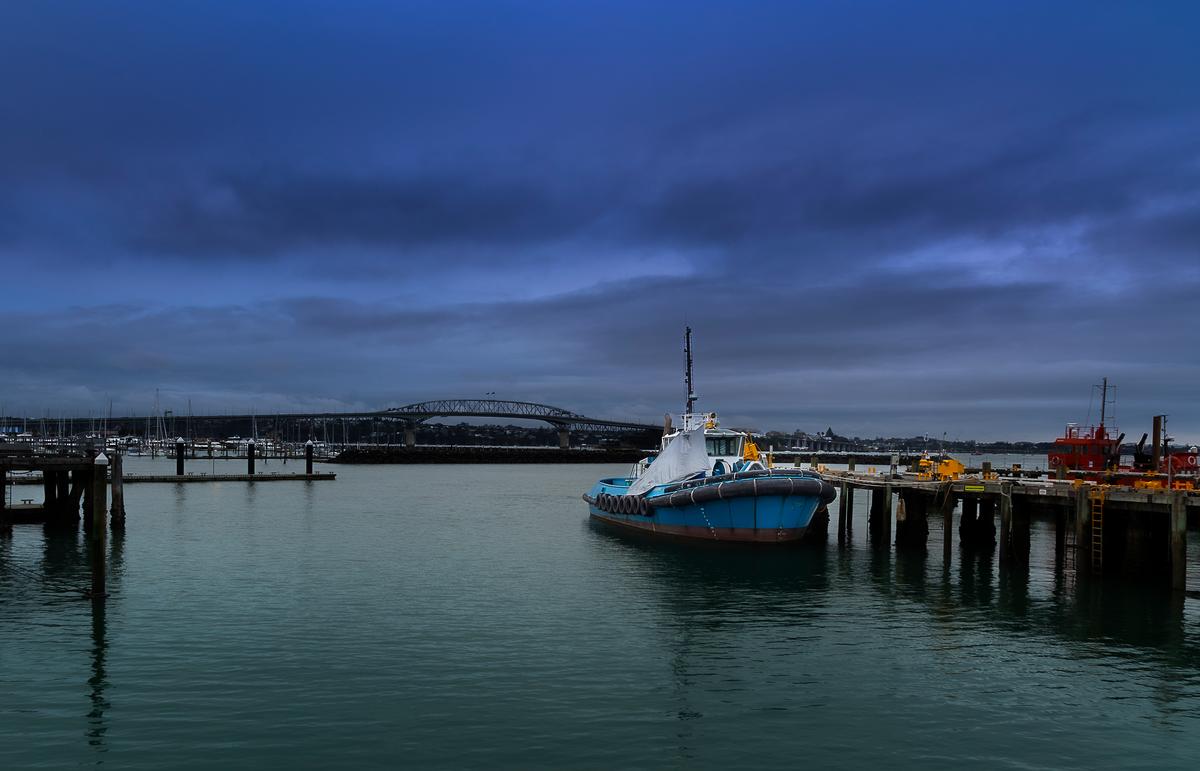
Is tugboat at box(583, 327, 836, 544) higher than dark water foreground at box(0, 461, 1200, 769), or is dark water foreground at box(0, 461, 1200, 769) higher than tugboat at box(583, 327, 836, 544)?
tugboat at box(583, 327, 836, 544)

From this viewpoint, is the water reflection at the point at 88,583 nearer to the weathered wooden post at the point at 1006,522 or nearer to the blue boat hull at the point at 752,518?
the blue boat hull at the point at 752,518

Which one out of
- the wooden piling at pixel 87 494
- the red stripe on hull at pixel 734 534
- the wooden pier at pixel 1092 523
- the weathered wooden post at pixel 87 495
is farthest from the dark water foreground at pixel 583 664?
the wooden piling at pixel 87 494

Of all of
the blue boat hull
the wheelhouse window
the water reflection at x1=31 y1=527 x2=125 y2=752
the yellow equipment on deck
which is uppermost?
the wheelhouse window

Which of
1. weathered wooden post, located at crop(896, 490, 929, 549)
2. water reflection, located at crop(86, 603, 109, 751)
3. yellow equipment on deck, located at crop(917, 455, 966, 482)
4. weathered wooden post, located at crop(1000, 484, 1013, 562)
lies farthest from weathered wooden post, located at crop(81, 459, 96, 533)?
weathered wooden post, located at crop(1000, 484, 1013, 562)

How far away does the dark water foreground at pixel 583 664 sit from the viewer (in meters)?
16.6

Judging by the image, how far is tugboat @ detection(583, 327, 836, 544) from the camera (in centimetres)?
4328

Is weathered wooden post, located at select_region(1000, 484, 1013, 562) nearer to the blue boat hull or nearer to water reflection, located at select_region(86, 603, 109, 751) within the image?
the blue boat hull

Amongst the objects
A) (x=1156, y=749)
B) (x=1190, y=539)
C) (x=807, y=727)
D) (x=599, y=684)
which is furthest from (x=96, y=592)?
(x=1190, y=539)

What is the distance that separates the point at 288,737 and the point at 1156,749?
53.2ft

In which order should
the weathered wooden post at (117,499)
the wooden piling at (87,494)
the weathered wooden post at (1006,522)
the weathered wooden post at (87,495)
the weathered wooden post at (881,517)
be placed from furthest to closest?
the weathered wooden post at (117,499) → the wooden piling at (87,494) → the weathered wooden post at (87,495) → the weathered wooden post at (881,517) → the weathered wooden post at (1006,522)

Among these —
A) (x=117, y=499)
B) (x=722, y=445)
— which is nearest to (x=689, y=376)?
(x=722, y=445)

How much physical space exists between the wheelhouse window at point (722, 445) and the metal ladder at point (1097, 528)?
19.6 m

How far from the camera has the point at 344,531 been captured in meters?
51.8

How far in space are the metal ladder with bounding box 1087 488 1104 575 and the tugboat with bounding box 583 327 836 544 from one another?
1239 cm
